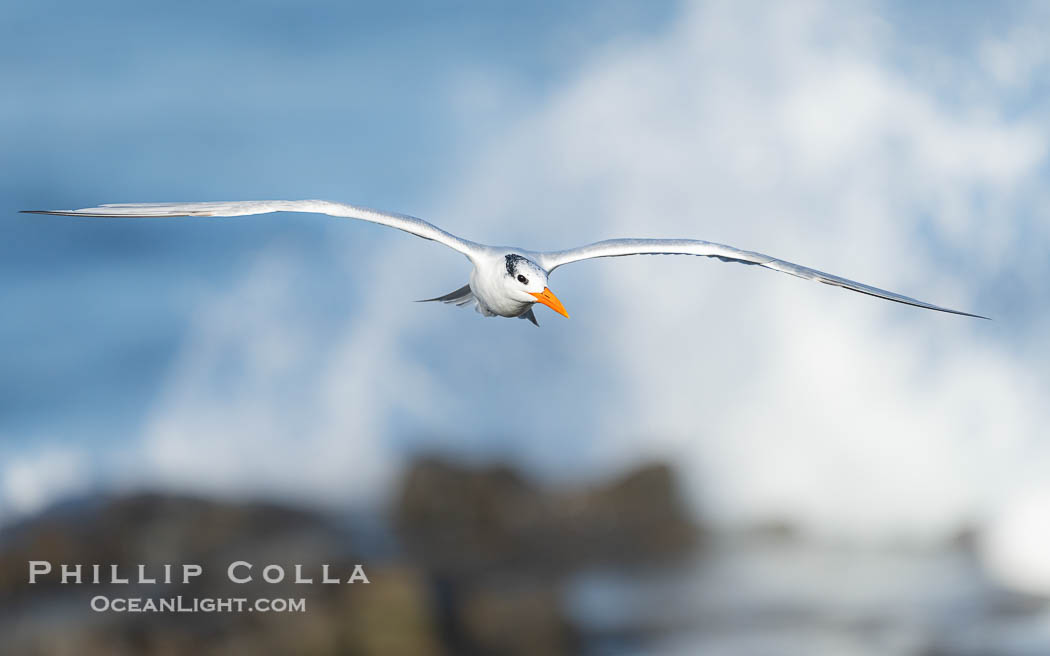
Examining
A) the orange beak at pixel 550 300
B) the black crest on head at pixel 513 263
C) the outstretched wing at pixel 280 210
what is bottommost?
the orange beak at pixel 550 300

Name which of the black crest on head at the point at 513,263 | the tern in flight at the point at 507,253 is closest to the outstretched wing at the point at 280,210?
the tern in flight at the point at 507,253

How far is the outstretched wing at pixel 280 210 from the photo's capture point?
1120cm

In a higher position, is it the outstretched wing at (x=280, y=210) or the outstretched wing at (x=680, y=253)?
the outstretched wing at (x=280, y=210)

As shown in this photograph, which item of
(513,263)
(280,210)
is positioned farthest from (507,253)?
(280,210)

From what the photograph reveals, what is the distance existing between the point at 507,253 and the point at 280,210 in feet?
8.30

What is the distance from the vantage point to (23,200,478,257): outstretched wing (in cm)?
1120

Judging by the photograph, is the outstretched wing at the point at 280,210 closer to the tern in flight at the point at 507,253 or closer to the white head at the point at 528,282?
the tern in flight at the point at 507,253

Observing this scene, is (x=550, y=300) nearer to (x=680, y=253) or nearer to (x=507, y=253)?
(x=507, y=253)

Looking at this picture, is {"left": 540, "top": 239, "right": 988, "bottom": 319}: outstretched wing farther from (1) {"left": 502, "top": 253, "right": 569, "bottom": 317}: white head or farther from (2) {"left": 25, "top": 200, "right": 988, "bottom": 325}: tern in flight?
(1) {"left": 502, "top": 253, "right": 569, "bottom": 317}: white head

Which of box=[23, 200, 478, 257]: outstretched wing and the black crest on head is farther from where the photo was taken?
the black crest on head

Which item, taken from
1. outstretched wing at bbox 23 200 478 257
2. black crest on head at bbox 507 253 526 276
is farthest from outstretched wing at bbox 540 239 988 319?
outstretched wing at bbox 23 200 478 257

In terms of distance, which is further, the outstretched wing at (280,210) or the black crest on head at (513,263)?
the black crest on head at (513,263)

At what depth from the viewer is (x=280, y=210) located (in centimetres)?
1148

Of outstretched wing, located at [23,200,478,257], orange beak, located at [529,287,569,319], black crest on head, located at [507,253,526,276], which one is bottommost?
orange beak, located at [529,287,569,319]
